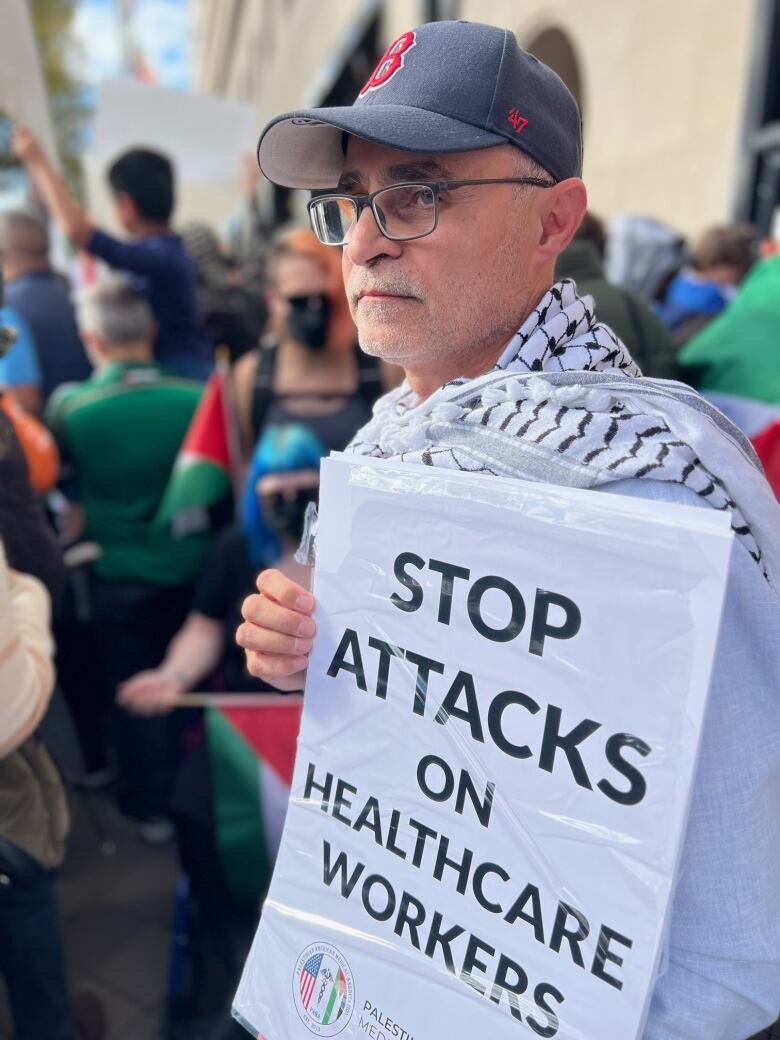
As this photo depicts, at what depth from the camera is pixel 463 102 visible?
43.5 inches

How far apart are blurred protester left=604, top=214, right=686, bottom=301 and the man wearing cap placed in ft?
10.9

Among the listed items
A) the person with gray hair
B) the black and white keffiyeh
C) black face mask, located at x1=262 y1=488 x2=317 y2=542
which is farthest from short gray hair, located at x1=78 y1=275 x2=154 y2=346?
the black and white keffiyeh

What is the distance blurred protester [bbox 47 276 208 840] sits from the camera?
326 centimetres

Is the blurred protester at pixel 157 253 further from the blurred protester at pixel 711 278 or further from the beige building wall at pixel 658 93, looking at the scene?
the beige building wall at pixel 658 93

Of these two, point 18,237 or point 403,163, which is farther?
point 18,237

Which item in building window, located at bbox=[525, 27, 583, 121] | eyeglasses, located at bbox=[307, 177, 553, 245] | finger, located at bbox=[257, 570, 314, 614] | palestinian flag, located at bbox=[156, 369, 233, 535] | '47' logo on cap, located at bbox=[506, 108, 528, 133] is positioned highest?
building window, located at bbox=[525, 27, 583, 121]

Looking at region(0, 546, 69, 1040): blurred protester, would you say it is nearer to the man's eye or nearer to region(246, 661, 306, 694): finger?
region(246, 661, 306, 694): finger

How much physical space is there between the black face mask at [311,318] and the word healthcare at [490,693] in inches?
82.4

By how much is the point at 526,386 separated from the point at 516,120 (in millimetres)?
369

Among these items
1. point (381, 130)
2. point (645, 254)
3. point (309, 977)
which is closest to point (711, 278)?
point (645, 254)

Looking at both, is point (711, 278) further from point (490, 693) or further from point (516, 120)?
point (490, 693)

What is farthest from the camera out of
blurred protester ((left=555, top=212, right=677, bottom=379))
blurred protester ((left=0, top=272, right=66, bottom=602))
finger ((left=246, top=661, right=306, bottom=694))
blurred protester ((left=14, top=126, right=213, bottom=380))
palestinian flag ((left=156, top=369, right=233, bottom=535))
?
blurred protester ((left=14, top=126, right=213, bottom=380))

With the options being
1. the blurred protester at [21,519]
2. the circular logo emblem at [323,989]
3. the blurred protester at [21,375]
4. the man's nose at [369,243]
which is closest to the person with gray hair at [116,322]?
the blurred protester at [21,375]

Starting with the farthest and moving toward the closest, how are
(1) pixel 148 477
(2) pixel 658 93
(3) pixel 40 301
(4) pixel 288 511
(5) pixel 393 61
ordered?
(2) pixel 658 93, (3) pixel 40 301, (1) pixel 148 477, (4) pixel 288 511, (5) pixel 393 61
